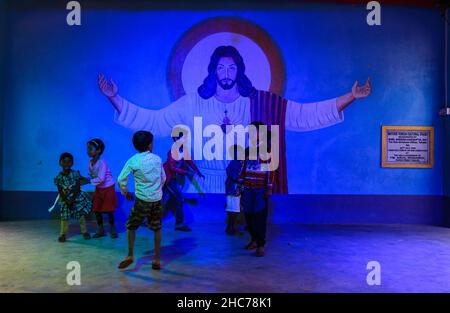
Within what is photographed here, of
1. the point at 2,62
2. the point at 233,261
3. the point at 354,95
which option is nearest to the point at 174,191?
the point at 233,261

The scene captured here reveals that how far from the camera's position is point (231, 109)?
8500 mm

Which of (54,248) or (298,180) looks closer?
(54,248)

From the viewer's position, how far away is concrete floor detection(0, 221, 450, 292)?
14.9 feet

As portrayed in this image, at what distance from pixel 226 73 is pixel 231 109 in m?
0.78

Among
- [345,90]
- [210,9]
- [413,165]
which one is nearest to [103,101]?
[210,9]

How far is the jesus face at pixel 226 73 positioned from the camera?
8.50 m

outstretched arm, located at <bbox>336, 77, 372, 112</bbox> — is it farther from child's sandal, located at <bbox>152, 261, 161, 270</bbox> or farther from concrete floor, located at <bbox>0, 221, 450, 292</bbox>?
child's sandal, located at <bbox>152, 261, 161, 270</bbox>

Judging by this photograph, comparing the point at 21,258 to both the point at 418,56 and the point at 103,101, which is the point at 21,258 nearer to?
the point at 103,101

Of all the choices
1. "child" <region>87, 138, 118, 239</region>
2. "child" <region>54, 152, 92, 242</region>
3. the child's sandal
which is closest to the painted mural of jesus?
"child" <region>87, 138, 118, 239</region>

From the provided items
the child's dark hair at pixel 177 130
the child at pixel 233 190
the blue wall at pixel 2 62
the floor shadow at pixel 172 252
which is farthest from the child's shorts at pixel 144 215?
the blue wall at pixel 2 62

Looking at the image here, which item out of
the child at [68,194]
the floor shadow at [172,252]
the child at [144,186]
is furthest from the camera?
the child at [68,194]

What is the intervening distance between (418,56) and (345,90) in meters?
1.77

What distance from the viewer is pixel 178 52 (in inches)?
336

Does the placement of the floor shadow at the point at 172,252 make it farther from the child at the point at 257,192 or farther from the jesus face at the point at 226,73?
the jesus face at the point at 226,73
